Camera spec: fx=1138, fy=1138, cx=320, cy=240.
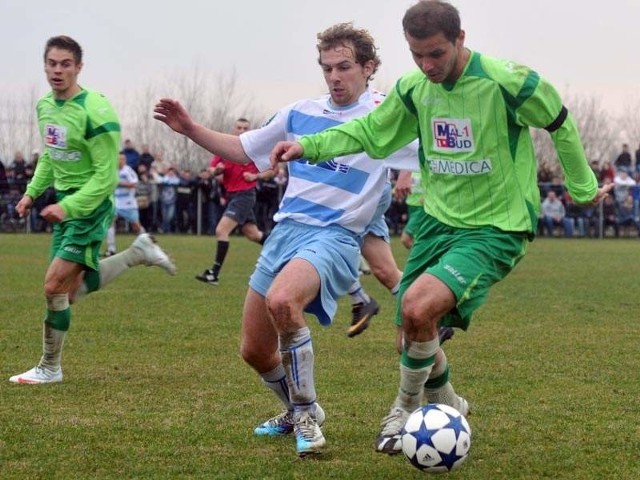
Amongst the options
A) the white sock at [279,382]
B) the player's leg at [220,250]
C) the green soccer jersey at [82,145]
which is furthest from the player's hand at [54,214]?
the player's leg at [220,250]

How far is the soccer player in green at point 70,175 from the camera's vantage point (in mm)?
7848

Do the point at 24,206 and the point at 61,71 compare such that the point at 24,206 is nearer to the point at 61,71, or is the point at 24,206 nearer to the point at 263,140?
the point at 61,71

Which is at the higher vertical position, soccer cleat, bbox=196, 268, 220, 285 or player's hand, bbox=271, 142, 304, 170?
player's hand, bbox=271, 142, 304, 170

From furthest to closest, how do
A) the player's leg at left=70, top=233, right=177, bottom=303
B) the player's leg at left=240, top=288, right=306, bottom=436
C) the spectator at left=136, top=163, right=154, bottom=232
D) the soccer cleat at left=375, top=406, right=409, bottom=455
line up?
the spectator at left=136, top=163, right=154, bottom=232
the player's leg at left=70, top=233, right=177, bottom=303
the player's leg at left=240, top=288, right=306, bottom=436
the soccer cleat at left=375, top=406, right=409, bottom=455

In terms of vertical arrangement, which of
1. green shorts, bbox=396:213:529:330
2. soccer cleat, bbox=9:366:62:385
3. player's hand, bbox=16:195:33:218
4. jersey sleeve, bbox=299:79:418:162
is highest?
jersey sleeve, bbox=299:79:418:162

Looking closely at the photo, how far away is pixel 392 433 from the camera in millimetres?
5551

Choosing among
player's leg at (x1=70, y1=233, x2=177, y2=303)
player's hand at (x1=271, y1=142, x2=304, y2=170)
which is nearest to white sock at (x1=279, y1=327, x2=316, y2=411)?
player's hand at (x1=271, y1=142, x2=304, y2=170)

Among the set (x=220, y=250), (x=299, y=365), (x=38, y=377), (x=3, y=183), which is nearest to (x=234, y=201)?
(x=220, y=250)

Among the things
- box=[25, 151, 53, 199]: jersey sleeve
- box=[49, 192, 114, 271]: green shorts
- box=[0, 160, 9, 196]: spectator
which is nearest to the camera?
box=[49, 192, 114, 271]: green shorts

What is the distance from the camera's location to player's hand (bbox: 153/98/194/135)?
5.86m

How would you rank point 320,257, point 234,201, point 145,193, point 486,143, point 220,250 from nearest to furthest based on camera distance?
point 486,143, point 320,257, point 220,250, point 234,201, point 145,193

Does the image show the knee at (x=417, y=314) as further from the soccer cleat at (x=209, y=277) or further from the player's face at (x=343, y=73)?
the soccer cleat at (x=209, y=277)

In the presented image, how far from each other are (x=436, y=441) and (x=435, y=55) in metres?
1.77

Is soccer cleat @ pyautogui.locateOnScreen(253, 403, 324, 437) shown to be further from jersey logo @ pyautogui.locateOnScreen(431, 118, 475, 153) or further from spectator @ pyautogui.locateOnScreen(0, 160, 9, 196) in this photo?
spectator @ pyautogui.locateOnScreen(0, 160, 9, 196)
